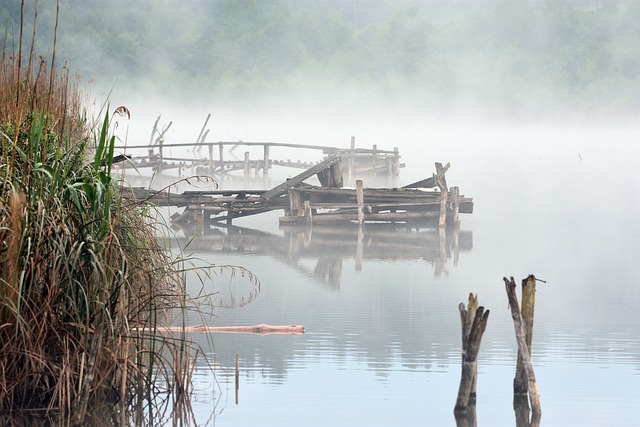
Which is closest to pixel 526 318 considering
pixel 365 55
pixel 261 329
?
pixel 261 329

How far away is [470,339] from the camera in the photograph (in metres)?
7.14

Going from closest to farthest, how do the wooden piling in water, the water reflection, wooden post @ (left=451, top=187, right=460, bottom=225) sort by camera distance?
the water reflection
the wooden piling in water
wooden post @ (left=451, top=187, right=460, bottom=225)

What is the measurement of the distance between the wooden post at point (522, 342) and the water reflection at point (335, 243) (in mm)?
7275

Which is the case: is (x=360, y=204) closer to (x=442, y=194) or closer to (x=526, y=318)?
(x=442, y=194)

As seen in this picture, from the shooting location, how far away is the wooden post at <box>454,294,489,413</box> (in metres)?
7.04

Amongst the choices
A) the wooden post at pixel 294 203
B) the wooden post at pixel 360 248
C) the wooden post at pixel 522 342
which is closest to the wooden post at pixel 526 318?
the wooden post at pixel 522 342

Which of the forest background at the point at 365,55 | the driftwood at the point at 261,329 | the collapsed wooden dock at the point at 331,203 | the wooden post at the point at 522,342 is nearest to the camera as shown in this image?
the wooden post at the point at 522,342

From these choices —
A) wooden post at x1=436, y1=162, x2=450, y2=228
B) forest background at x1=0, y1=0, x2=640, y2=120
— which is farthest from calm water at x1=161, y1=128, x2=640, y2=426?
forest background at x1=0, y1=0, x2=640, y2=120

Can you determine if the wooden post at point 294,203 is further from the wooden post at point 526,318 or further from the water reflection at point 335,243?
the wooden post at point 526,318

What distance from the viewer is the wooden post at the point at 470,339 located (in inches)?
277

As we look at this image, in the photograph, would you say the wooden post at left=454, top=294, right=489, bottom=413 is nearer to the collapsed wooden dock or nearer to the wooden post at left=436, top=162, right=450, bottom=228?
the collapsed wooden dock

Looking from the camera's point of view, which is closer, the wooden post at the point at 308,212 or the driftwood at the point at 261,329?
the driftwood at the point at 261,329

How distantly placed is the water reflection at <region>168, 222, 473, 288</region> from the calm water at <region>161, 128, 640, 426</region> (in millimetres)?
36

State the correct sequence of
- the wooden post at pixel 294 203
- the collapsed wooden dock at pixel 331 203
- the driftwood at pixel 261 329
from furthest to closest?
the wooden post at pixel 294 203 < the collapsed wooden dock at pixel 331 203 < the driftwood at pixel 261 329
